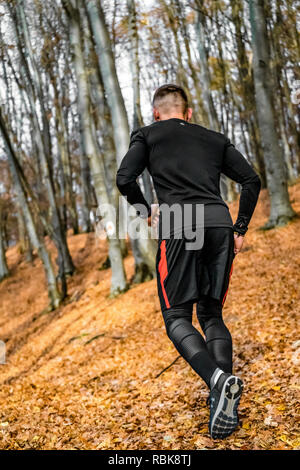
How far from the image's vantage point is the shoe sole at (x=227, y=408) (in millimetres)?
2230

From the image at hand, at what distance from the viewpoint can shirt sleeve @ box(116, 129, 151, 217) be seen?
264 centimetres

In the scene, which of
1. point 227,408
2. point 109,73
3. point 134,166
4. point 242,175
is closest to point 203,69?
point 109,73

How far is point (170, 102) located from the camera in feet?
9.03

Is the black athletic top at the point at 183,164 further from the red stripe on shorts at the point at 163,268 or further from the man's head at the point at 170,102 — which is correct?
the red stripe on shorts at the point at 163,268

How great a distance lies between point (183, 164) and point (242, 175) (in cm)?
47

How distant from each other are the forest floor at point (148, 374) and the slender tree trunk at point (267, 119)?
0.63 m

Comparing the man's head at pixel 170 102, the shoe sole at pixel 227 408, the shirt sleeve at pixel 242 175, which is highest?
the man's head at pixel 170 102

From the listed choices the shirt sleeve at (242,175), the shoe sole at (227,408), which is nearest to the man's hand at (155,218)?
the shirt sleeve at (242,175)

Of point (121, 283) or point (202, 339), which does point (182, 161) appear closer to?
point (202, 339)

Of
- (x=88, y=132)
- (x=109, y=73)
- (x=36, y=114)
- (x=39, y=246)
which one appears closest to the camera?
(x=109, y=73)

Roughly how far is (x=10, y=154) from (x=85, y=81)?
357 cm

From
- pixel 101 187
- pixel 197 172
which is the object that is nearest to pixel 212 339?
pixel 197 172

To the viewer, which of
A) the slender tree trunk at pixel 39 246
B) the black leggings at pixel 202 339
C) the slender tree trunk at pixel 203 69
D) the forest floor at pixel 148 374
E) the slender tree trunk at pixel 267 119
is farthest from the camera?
the slender tree trunk at pixel 203 69

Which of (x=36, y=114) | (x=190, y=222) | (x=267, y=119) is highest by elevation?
(x=36, y=114)
